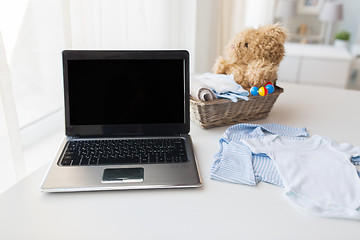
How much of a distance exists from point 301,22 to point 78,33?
2.91 metres

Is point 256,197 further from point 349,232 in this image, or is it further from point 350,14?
point 350,14

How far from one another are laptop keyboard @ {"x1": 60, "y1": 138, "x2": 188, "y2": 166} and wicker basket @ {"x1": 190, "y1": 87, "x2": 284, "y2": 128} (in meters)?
0.13

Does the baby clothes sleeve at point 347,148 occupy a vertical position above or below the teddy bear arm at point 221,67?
below

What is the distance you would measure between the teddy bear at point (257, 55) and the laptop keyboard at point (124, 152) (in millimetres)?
358

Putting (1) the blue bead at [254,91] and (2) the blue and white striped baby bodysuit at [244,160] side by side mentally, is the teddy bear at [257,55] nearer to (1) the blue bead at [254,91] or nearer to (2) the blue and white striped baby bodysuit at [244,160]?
(1) the blue bead at [254,91]

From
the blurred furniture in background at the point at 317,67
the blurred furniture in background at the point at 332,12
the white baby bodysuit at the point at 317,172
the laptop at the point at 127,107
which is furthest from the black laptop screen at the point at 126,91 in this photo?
the blurred furniture in background at the point at 332,12

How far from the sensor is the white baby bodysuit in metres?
0.60

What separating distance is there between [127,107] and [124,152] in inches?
5.1

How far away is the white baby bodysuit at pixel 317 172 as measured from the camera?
60 cm

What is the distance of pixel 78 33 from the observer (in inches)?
41.8

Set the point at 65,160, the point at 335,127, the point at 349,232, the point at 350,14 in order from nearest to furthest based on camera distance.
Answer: the point at 349,232
the point at 65,160
the point at 335,127
the point at 350,14

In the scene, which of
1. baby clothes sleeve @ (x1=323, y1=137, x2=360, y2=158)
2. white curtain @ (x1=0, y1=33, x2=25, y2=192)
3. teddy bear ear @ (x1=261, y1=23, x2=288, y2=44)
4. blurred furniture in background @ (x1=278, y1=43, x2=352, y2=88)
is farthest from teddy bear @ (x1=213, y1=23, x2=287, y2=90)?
blurred furniture in background @ (x1=278, y1=43, x2=352, y2=88)

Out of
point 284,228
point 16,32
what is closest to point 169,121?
point 284,228

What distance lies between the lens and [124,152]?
29.8 inches
